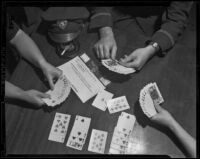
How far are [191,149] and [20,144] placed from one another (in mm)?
1038

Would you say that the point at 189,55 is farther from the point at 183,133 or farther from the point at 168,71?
the point at 183,133

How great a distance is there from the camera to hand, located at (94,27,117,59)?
170cm

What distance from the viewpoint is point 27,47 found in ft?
5.64

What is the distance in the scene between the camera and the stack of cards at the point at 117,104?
1.54m

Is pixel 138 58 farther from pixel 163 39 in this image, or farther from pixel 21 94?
pixel 21 94

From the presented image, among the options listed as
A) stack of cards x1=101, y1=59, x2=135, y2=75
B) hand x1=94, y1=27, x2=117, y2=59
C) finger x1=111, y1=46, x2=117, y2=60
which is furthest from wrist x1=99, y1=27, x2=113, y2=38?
stack of cards x1=101, y1=59, x2=135, y2=75

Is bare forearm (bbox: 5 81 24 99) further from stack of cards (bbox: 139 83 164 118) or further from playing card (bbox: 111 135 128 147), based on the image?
stack of cards (bbox: 139 83 164 118)

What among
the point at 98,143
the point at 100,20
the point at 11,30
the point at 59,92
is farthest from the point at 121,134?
the point at 11,30

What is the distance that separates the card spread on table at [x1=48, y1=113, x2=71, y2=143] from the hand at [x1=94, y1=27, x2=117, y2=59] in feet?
1.67

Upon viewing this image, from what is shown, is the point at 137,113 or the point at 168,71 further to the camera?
the point at 168,71

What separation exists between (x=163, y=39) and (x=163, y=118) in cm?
58

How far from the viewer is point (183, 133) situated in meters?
1.44

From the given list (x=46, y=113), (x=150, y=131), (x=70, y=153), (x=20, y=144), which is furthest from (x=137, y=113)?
(x=20, y=144)

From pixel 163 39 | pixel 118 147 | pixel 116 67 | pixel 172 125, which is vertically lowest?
pixel 118 147
